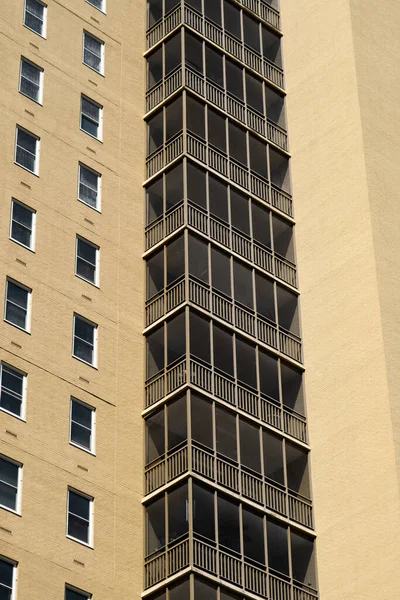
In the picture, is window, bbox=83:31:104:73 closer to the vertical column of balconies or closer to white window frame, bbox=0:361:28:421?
the vertical column of balconies

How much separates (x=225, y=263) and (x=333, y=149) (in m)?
7.98

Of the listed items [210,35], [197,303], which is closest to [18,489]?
[197,303]

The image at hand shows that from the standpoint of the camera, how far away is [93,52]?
56.5m

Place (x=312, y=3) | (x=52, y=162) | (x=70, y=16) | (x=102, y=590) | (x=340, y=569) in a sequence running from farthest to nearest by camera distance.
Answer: (x=312, y=3)
(x=70, y=16)
(x=52, y=162)
(x=340, y=569)
(x=102, y=590)

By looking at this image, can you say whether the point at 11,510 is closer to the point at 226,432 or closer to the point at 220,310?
the point at 226,432

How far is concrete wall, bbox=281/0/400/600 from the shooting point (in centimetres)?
4734

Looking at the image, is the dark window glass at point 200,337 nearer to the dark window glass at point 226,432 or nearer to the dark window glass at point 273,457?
the dark window glass at point 226,432

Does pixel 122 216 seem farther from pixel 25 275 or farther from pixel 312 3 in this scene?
pixel 312 3

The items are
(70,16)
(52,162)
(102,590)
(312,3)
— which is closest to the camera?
(102,590)

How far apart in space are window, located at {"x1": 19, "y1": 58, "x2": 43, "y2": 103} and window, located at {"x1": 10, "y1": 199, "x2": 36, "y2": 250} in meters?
5.40

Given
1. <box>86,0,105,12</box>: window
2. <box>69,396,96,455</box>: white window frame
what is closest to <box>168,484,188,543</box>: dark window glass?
<box>69,396,96,455</box>: white window frame

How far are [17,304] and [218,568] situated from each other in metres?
11.7

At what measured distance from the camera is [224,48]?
5906 cm

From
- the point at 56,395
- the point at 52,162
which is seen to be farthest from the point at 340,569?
the point at 52,162
